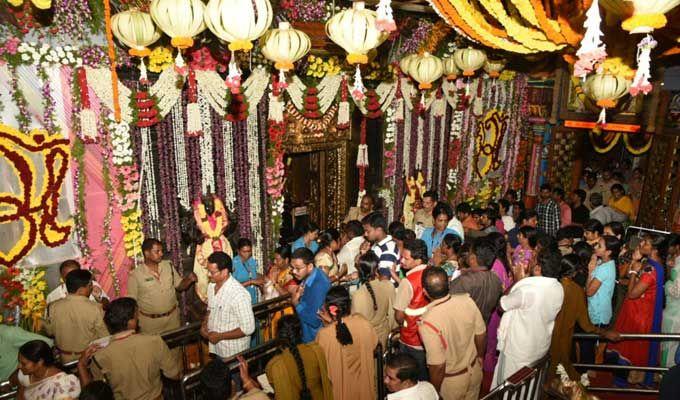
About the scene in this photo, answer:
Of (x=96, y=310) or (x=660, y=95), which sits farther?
(x=660, y=95)

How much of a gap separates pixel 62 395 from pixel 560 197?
26.5 feet

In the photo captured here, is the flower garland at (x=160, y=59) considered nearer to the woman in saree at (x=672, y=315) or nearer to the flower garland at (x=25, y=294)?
the flower garland at (x=25, y=294)

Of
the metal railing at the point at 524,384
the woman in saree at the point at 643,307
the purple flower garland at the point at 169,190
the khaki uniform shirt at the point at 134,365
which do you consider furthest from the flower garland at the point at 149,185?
the woman in saree at the point at 643,307

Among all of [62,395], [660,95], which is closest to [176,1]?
[62,395]

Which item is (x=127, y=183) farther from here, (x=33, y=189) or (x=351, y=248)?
(x=351, y=248)

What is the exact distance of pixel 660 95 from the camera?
9.26 metres

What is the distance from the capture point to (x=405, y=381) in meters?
3.12

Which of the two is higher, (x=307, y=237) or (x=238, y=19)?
(x=238, y=19)

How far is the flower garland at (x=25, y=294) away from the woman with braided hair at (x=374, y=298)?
3.81m

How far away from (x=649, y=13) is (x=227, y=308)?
152 inches

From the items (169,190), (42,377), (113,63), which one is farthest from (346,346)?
(113,63)

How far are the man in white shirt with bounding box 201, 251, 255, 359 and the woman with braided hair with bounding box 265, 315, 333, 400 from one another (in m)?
0.99

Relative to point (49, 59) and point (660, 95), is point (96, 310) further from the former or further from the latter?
point (660, 95)

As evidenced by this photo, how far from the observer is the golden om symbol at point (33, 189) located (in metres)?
5.21
